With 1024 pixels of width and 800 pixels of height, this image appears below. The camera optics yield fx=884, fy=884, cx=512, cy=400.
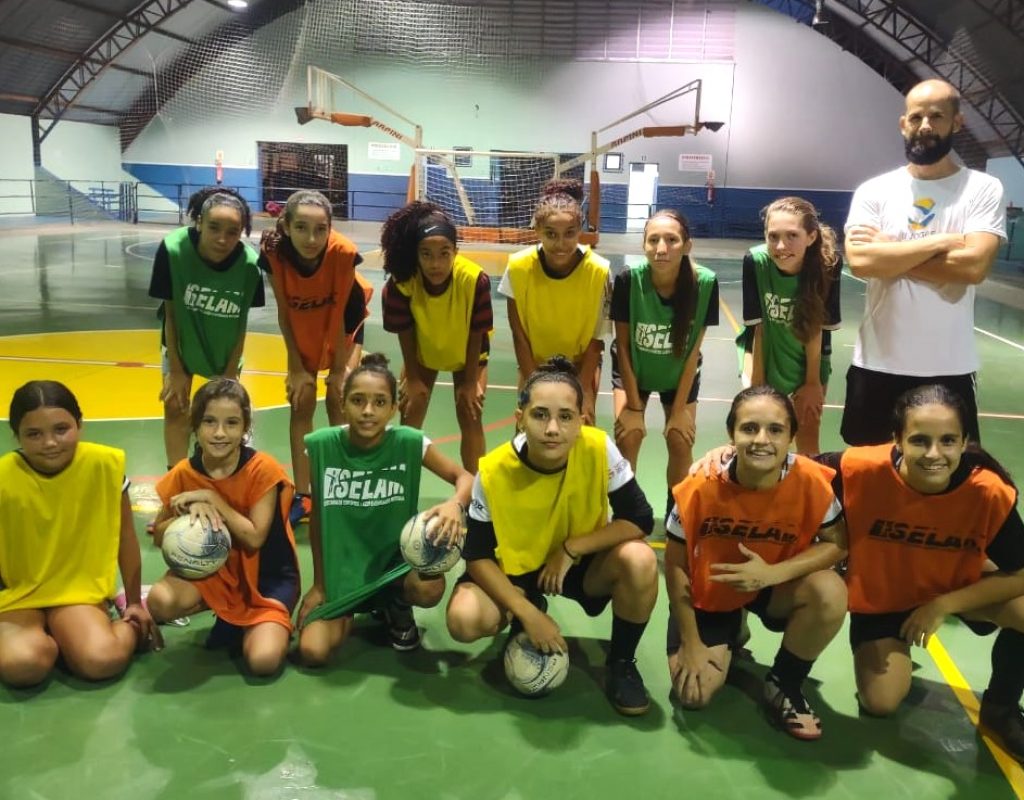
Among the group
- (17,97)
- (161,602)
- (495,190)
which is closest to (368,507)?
(161,602)

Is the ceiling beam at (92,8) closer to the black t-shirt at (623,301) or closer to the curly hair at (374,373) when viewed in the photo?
the black t-shirt at (623,301)

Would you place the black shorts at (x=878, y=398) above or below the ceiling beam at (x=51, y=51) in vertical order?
below

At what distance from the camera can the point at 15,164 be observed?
75.9 ft

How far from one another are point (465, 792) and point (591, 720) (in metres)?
0.53

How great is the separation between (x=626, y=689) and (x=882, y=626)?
848 mm

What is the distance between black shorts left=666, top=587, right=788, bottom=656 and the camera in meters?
2.85

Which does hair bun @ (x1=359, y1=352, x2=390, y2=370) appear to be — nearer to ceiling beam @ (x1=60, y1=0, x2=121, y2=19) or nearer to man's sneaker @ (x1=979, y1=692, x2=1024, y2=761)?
man's sneaker @ (x1=979, y1=692, x2=1024, y2=761)

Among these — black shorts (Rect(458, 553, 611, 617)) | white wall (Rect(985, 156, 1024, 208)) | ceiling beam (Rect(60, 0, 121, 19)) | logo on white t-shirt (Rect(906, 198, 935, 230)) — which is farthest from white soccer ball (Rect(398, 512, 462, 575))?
ceiling beam (Rect(60, 0, 121, 19))

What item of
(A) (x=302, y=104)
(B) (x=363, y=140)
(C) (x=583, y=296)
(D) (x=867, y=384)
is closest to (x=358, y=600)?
(C) (x=583, y=296)

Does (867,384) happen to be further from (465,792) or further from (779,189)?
(779,189)

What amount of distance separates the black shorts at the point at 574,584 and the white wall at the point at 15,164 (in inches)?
919

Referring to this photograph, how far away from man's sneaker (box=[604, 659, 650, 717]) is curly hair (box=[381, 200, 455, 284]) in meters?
1.94

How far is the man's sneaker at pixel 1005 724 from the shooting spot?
258 cm

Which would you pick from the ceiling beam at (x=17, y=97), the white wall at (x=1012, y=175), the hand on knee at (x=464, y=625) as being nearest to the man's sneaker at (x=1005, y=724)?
the hand on knee at (x=464, y=625)
